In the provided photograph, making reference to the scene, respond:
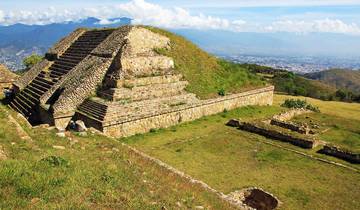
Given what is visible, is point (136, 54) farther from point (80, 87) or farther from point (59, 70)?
point (59, 70)

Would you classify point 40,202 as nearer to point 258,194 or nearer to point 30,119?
point 258,194

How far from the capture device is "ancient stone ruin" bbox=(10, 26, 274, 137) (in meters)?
19.2

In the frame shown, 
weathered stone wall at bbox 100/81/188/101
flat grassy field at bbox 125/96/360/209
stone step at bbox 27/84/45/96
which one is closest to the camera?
flat grassy field at bbox 125/96/360/209

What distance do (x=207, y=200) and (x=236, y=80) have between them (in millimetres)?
20301

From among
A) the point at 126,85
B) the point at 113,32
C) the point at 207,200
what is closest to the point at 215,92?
the point at 126,85

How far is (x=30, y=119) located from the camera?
20.9m

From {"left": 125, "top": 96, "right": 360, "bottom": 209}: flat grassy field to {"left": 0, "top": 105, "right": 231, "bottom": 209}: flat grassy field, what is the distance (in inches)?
140

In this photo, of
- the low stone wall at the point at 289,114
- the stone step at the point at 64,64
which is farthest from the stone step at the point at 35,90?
the low stone wall at the point at 289,114

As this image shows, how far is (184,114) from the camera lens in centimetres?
2173

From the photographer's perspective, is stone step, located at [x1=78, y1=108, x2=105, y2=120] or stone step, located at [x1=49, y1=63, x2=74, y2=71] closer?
stone step, located at [x1=78, y1=108, x2=105, y2=120]

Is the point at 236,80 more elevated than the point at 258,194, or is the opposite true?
the point at 236,80

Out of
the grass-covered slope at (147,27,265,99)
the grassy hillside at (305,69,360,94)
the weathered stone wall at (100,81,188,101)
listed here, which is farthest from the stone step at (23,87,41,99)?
the grassy hillside at (305,69,360,94)

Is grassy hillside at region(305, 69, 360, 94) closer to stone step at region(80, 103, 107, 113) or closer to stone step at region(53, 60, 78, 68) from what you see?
stone step at region(53, 60, 78, 68)

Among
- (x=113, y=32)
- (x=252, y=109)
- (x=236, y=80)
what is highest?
(x=113, y=32)
